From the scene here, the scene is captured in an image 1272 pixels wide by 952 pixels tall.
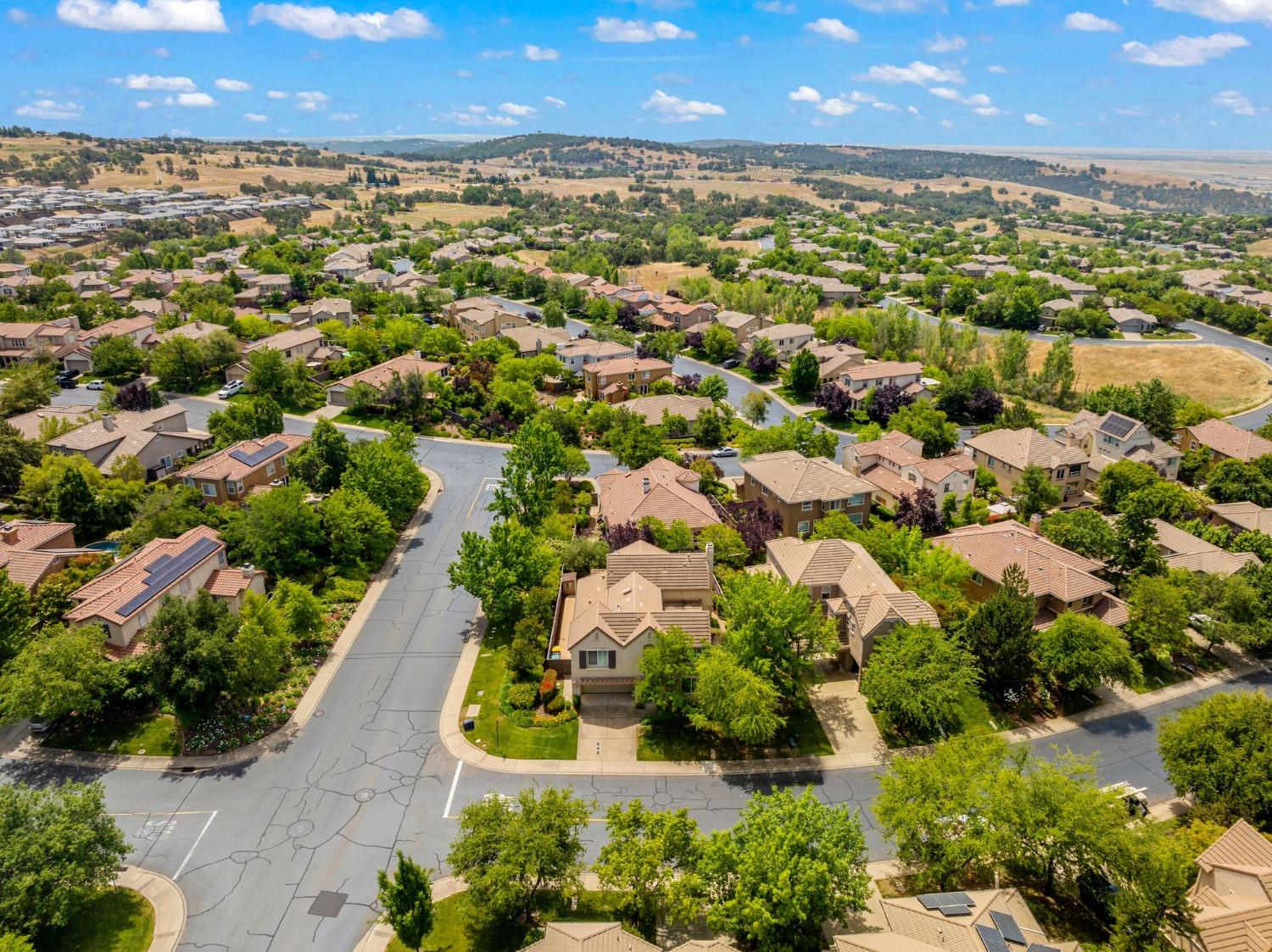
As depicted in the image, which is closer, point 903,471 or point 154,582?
point 154,582

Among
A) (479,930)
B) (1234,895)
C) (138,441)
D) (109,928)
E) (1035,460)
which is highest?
(1035,460)

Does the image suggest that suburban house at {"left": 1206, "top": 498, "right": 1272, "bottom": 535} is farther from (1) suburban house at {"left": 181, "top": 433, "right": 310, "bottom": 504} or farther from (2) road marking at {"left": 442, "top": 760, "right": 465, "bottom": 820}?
Result: (1) suburban house at {"left": 181, "top": 433, "right": 310, "bottom": 504}

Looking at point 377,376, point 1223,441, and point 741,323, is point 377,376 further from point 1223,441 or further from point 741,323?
point 1223,441

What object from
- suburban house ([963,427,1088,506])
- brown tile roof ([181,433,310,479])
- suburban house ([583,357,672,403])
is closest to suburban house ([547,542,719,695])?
brown tile roof ([181,433,310,479])

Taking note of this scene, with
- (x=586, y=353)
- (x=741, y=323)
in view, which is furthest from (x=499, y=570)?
(x=741, y=323)

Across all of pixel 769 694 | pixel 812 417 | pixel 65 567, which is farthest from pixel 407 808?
pixel 812 417

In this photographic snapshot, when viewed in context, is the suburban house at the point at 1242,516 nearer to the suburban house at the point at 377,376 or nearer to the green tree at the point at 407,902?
the green tree at the point at 407,902

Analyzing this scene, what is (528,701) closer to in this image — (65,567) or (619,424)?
(65,567)
